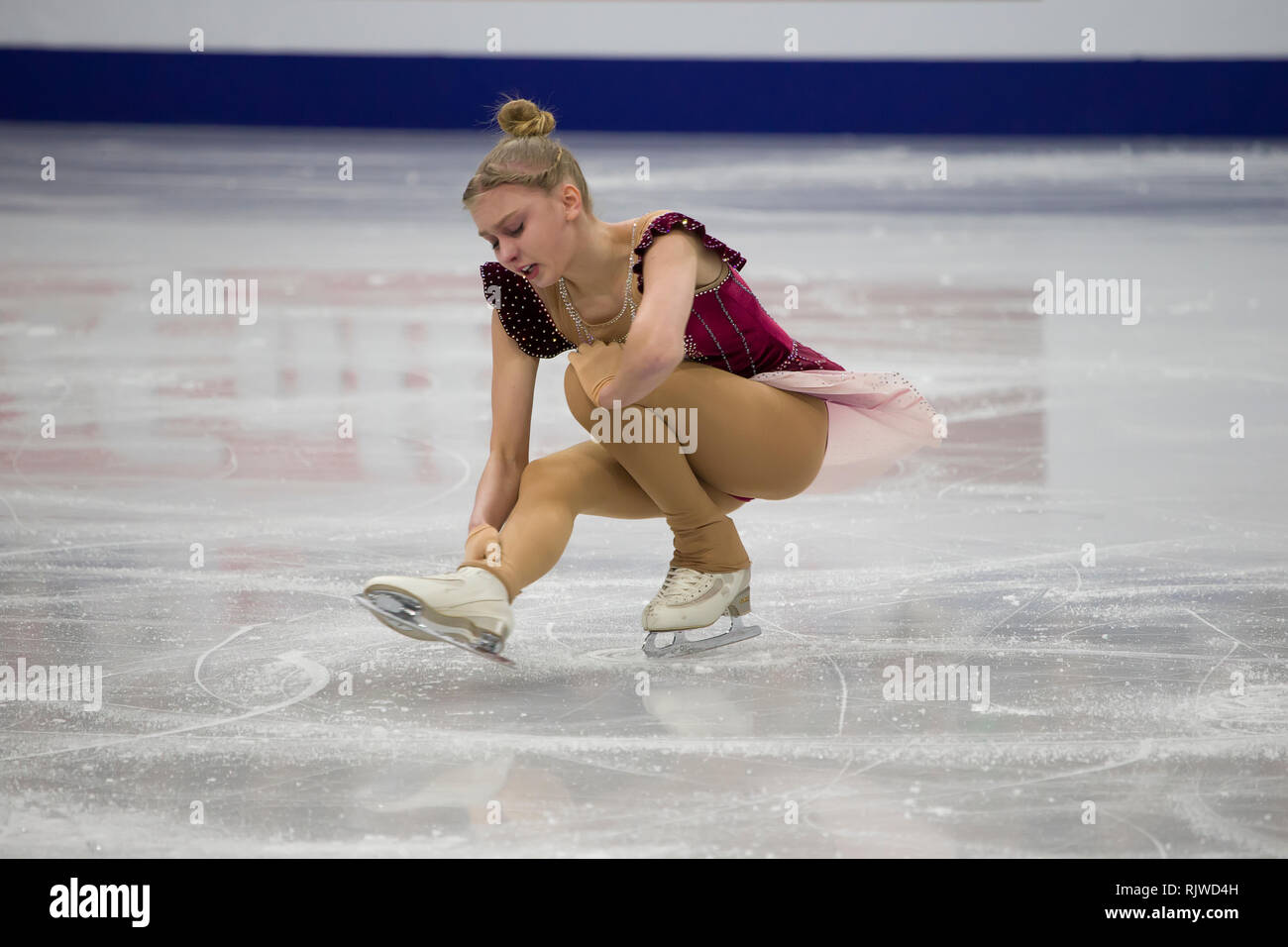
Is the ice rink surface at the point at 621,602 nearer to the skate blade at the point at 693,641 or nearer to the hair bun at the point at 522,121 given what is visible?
the skate blade at the point at 693,641

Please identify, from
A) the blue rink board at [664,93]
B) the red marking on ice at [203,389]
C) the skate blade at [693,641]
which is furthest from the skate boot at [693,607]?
the blue rink board at [664,93]

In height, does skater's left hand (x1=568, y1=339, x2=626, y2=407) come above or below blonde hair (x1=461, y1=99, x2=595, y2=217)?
below

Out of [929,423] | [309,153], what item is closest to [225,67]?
[309,153]

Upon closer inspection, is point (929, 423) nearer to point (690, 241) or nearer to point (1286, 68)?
point (690, 241)

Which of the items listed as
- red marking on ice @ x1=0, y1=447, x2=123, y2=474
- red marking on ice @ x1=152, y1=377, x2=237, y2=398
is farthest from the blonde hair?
red marking on ice @ x1=152, y1=377, x2=237, y2=398

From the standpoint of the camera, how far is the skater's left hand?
234cm

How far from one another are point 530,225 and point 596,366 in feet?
0.83

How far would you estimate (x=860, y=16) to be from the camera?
14.7m

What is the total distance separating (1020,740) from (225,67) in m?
13.9

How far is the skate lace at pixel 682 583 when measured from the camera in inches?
97.7

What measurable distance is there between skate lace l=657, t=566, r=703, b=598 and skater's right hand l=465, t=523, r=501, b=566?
31 centimetres

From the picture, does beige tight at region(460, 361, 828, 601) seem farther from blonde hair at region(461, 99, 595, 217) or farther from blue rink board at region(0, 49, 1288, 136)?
blue rink board at region(0, 49, 1288, 136)

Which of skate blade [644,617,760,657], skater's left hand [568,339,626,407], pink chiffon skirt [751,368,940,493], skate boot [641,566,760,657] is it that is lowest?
skate blade [644,617,760,657]

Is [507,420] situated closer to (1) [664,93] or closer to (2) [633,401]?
(2) [633,401]
